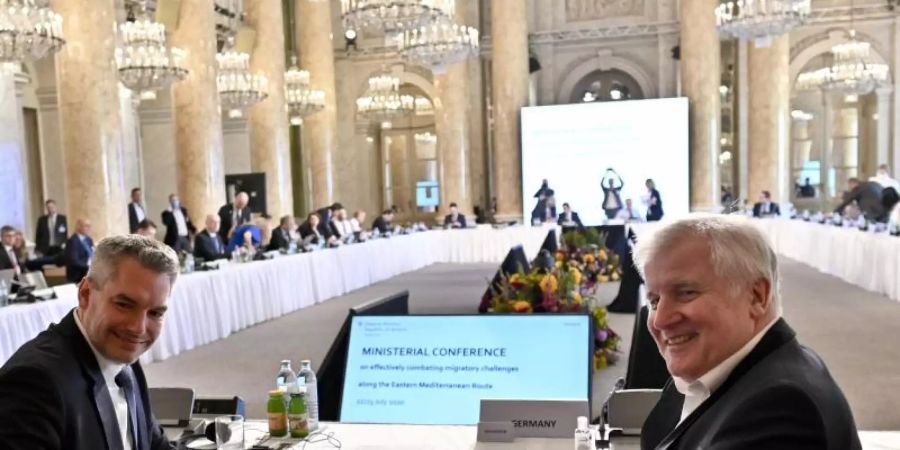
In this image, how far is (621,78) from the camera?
59.1 feet

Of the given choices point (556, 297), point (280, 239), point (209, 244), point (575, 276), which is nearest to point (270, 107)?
point (280, 239)

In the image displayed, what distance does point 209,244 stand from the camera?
8547 mm

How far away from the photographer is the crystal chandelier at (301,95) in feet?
48.5

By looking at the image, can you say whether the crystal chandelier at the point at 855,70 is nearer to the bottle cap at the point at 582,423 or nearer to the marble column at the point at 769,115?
the marble column at the point at 769,115

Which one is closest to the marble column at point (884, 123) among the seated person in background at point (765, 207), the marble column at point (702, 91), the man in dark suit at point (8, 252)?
the marble column at point (702, 91)

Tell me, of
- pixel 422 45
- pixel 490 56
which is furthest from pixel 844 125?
→ pixel 422 45

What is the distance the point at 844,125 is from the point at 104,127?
17.7 metres

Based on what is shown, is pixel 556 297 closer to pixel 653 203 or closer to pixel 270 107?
pixel 270 107

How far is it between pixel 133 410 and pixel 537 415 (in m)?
1.11

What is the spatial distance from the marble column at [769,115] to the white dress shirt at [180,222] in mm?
11070

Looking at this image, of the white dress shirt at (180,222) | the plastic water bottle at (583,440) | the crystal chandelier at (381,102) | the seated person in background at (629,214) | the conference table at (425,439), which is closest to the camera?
the plastic water bottle at (583,440)

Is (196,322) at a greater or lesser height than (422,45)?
lesser

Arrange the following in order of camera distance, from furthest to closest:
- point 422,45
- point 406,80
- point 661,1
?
point 406,80 → point 661,1 → point 422,45

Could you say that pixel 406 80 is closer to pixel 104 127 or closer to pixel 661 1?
pixel 661 1
